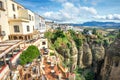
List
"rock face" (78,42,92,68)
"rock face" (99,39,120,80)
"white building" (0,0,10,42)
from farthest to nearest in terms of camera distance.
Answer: "rock face" (78,42,92,68) < "rock face" (99,39,120,80) < "white building" (0,0,10,42)

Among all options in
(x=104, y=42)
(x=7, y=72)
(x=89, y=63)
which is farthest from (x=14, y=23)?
(x=104, y=42)

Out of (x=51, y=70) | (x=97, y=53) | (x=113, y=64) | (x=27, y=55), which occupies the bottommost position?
(x=97, y=53)

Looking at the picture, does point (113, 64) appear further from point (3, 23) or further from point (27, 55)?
point (3, 23)

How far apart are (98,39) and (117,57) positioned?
1139 inches

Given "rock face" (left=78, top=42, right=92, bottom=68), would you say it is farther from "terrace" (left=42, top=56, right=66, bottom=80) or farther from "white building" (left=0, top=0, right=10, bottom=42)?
"white building" (left=0, top=0, right=10, bottom=42)

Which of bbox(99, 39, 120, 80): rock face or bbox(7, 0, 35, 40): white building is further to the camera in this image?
bbox(99, 39, 120, 80): rock face

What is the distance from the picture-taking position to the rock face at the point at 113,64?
37806mm

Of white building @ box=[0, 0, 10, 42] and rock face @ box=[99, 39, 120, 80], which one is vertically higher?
white building @ box=[0, 0, 10, 42]

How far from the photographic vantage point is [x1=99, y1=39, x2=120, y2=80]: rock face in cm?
3781

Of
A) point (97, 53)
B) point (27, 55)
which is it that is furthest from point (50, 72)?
point (97, 53)

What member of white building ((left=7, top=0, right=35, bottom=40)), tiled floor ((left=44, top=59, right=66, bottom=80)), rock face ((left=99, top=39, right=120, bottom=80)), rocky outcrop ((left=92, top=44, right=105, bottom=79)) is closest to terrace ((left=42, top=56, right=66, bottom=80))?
tiled floor ((left=44, top=59, right=66, bottom=80))

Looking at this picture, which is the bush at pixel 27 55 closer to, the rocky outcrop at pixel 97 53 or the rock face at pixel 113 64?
the rock face at pixel 113 64

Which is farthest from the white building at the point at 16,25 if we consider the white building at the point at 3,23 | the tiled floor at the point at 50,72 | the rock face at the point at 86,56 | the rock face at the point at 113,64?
the rock face at the point at 86,56

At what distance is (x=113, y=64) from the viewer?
40.3 metres
